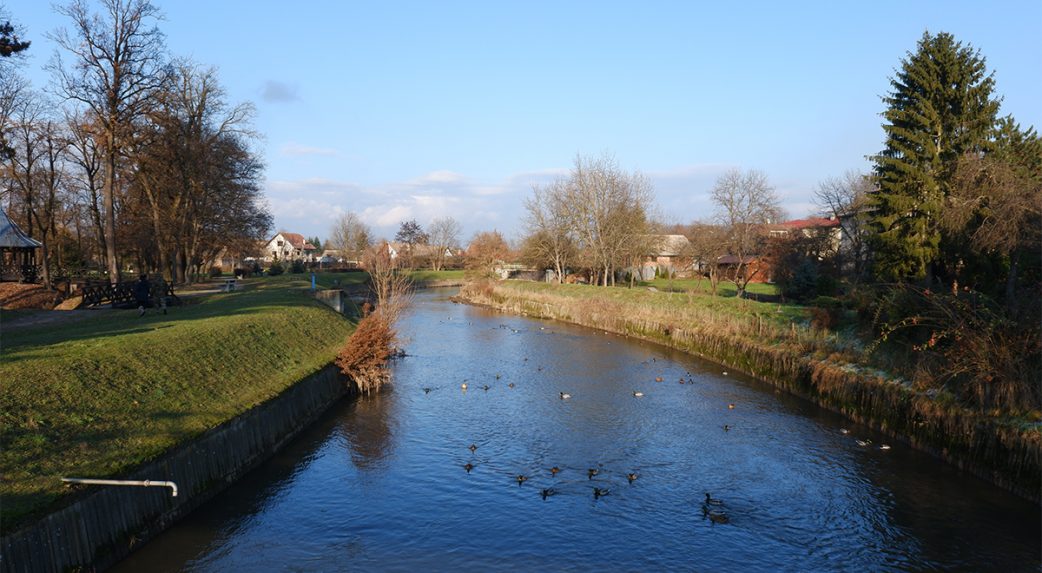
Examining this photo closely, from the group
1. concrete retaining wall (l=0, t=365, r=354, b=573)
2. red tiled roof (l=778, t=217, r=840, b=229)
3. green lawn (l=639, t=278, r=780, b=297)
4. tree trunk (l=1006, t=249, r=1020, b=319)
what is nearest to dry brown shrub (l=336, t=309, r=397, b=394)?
concrete retaining wall (l=0, t=365, r=354, b=573)

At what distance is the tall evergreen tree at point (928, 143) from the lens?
27888 mm

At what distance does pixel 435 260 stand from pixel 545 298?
188 ft

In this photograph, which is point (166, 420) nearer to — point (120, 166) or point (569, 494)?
point (569, 494)

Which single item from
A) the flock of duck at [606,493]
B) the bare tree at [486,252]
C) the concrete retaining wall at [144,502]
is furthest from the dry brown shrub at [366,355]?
the bare tree at [486,252]

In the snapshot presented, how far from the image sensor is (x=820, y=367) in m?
23.5

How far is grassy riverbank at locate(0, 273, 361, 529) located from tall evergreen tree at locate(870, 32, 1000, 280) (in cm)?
2539

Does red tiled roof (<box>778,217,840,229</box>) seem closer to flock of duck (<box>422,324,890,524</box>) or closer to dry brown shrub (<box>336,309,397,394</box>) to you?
flock of duck (<box>422,324,890,524</box>)

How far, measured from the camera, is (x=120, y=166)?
4322cm

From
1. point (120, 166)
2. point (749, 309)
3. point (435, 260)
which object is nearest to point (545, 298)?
point (749, 309)

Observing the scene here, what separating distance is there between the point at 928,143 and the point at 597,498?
24.2 metres

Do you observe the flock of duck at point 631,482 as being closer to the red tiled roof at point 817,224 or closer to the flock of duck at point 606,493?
the flock of duck at point 606,493

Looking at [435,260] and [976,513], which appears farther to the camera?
[435,260]

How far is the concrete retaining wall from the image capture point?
8.98m

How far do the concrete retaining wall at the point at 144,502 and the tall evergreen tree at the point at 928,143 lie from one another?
26.5m
